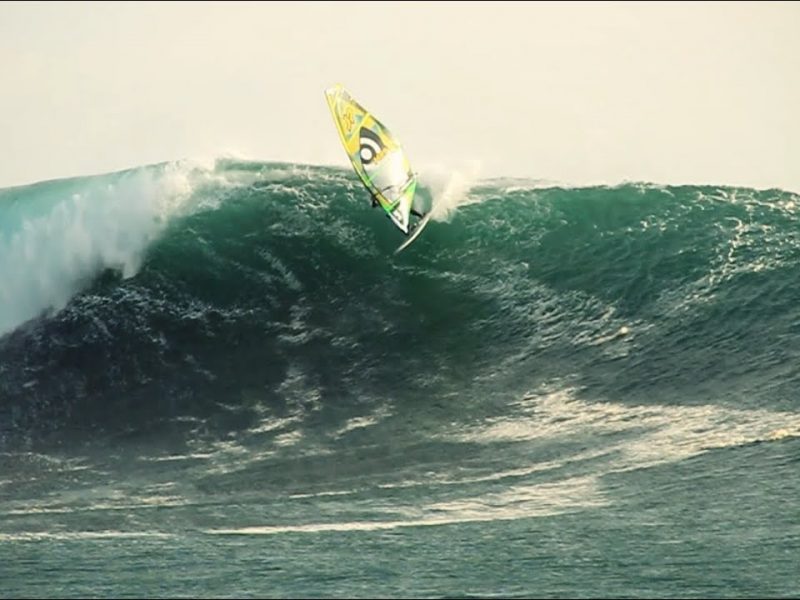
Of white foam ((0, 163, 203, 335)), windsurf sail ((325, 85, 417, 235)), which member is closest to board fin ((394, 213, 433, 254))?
windsurf sail ((325, 85, 417, 235))

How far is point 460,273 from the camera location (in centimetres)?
1730

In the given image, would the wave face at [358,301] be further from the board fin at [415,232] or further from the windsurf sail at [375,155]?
the windsurf sail at [375,155]

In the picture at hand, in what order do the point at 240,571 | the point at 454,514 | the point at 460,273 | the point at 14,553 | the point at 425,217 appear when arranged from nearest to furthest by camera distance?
the point at 240,571, the point at 14,553, the point at 454,514, the point at 460,273, the point at 425,217

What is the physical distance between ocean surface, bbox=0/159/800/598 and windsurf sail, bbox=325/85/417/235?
0.99 metres

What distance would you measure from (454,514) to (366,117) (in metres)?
9.23

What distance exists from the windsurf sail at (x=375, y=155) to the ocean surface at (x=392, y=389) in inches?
39.0

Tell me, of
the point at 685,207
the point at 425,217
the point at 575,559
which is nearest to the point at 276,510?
the point at 575,559

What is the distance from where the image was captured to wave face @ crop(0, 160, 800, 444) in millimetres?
13930

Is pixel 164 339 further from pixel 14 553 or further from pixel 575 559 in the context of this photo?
pixel 575 559

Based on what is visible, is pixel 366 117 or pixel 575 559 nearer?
pixel 575 559

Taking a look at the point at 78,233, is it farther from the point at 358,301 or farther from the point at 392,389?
the point at 392,389

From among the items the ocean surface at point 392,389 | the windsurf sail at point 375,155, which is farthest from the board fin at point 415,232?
the windsurf sail at point 375,155

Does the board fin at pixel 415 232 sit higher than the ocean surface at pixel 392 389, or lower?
higher

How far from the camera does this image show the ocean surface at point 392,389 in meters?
8.14
